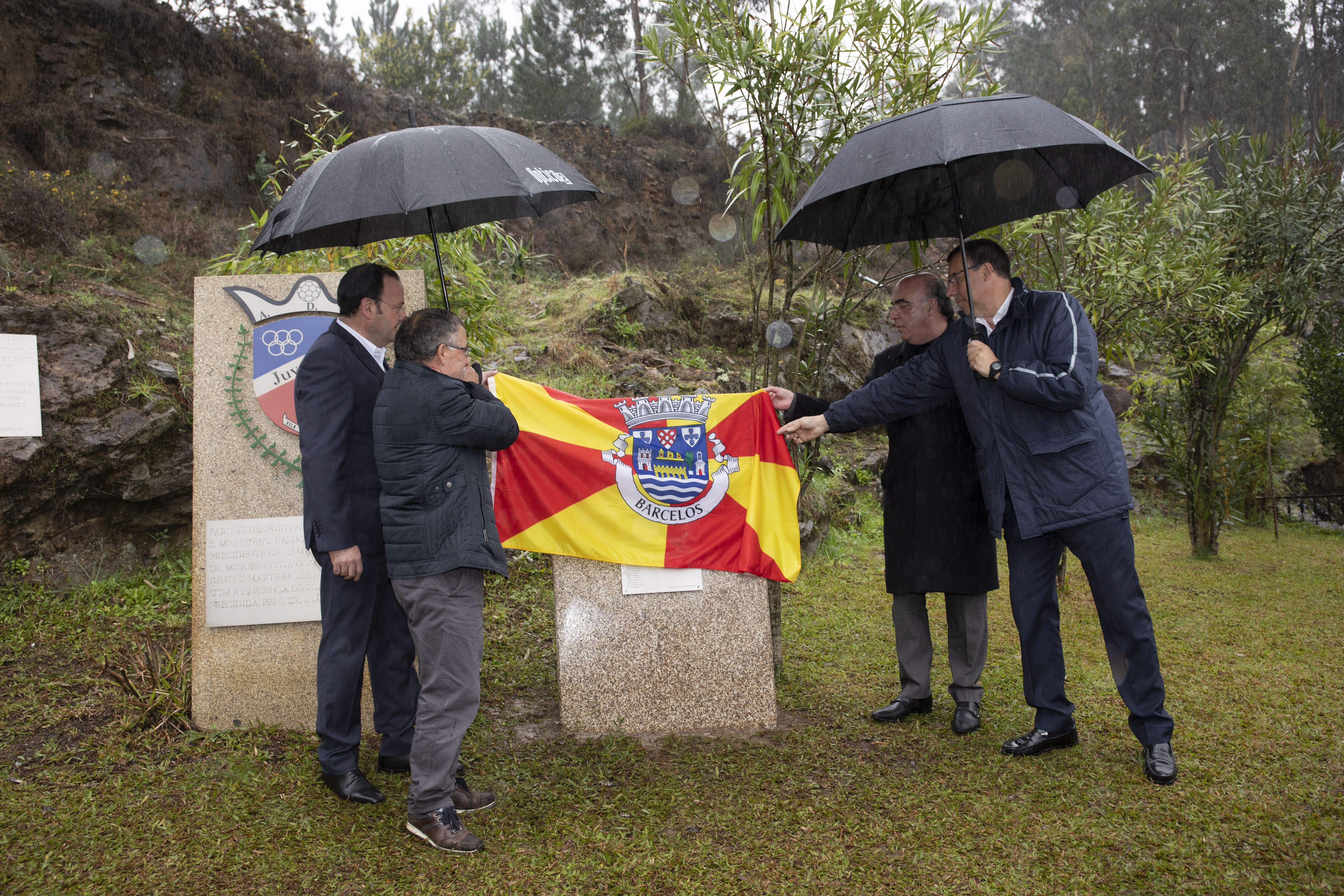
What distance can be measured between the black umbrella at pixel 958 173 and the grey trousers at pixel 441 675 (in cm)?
→ 205

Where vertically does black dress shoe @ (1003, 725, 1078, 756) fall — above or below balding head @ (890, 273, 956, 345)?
below

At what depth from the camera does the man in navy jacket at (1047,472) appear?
3.32 metres

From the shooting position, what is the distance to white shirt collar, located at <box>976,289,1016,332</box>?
361 cm

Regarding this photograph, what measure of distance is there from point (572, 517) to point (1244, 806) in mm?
2792

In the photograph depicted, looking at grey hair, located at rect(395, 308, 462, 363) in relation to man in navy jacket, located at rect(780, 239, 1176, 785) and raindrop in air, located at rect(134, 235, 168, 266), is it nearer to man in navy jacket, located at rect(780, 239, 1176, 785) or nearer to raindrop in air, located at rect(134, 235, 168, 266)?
man in navy jacket, located at rect(780, 239, 1176, 785)

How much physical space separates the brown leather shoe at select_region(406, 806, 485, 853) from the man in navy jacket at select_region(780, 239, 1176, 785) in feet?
7.29

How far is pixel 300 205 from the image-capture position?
121 inches

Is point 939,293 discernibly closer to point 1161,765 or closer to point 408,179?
point 1161,765

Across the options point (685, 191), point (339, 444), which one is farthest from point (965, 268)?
point (685, 191)

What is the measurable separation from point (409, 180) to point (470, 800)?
7.45 ft

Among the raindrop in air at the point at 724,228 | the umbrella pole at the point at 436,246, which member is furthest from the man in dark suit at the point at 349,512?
the raindrop in air at the point at 724,228

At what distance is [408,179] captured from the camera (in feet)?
9.94

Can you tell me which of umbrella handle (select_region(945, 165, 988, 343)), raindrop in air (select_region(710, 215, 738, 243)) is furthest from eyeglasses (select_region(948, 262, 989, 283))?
raindrop in air (select_region(710, 215, 738, 243))

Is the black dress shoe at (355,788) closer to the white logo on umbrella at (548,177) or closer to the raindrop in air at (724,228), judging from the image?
the white logo on umbrella at (548,177)
